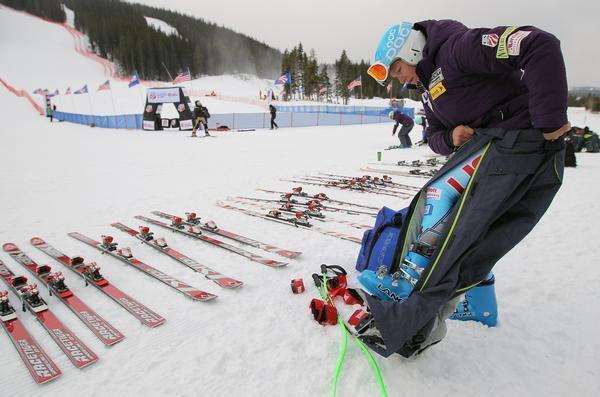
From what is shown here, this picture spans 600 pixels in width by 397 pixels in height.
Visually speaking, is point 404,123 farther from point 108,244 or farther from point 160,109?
point 160,109

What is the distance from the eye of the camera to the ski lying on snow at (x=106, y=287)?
99.5 inches

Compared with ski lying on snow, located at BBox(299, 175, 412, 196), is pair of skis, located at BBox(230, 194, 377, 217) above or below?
below

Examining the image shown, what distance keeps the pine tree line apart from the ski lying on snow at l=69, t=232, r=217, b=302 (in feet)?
216

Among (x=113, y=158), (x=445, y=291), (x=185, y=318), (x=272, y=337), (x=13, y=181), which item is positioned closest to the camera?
(x=445, y=291)

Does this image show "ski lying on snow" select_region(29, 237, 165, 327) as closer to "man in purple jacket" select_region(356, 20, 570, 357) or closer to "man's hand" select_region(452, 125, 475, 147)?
"man in purple jacket" select_region(356, 20, 570, 357)

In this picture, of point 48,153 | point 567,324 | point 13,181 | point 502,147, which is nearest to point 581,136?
point 567,324

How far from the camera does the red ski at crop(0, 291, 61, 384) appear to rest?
1979 millimetres

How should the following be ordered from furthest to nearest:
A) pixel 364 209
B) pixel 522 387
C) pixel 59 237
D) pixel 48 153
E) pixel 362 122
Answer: pixel 362 122 → pixel 48 153 → pixel 364 209 → pixel 59 237 → pixel 522 387

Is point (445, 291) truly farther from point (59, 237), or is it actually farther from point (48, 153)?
point (48, 153)

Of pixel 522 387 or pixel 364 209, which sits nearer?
pixel 522 387

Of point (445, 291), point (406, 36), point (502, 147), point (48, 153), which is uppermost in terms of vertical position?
point (406, 36)

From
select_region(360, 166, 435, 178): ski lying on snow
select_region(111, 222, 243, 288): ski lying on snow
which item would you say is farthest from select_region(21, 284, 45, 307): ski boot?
select_region(360, 166, 435, 178): ski lying on snow

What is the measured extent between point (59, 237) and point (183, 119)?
17888mm

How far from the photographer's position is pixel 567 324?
2.43 m
